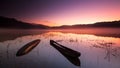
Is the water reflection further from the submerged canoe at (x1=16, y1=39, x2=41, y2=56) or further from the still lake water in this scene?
the submerged canoe at (x1=16, y1=39, x2=41, y2=56)

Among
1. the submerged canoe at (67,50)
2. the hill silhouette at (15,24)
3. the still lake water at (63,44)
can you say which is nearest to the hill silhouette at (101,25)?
the still lake water at (63,44)

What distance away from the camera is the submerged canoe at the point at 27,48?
6.66 ft

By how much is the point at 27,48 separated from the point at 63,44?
1.40 feet

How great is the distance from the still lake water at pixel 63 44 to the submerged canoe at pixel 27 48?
0.12 ft

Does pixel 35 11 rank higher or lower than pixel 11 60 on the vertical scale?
higher

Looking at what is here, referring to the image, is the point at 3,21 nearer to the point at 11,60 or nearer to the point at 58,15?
the point at 11,60

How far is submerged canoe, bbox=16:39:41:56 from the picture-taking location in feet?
6.66

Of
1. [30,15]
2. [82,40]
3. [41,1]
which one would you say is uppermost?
[41,1]

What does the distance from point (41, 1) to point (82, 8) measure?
0.51m

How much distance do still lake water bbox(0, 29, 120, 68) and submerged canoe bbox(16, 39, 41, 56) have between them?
1.5 inches

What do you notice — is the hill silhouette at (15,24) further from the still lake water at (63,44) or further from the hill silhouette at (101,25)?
the hill silhouette at (101,25)

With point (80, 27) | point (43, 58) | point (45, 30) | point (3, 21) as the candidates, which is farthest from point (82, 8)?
point (3, 21)

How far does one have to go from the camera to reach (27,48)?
80.4 inches

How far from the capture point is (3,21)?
2.17m
